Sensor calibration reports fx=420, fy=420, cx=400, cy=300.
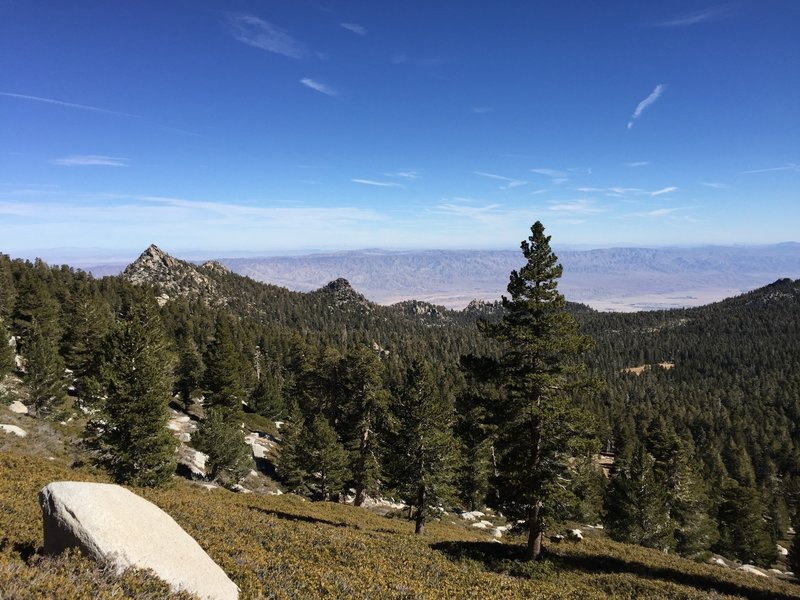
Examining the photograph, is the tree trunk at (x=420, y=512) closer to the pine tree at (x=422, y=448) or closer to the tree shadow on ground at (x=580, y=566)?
the pine tree at (x=422, y=448)

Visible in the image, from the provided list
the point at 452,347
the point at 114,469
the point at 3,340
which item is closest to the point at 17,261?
the point at 3,340

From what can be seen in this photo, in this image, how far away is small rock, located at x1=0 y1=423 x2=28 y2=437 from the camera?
27566 mm

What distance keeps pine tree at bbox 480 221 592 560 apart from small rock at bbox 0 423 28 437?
1220 inches

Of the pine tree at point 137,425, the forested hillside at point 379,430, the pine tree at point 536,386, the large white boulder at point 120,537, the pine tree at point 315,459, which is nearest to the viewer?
the large white boulder at point 120,537

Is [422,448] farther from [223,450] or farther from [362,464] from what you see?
[223,450]

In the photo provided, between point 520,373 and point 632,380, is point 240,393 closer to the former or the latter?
point 520,373

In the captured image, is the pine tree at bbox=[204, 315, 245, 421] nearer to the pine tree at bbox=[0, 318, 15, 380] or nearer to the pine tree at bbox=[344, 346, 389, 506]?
the pine tree at bbox=[344, 346, 389, 506]

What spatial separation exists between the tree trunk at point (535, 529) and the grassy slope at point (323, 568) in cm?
83

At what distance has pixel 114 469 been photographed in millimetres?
24688

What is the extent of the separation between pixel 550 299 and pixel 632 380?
178 metres

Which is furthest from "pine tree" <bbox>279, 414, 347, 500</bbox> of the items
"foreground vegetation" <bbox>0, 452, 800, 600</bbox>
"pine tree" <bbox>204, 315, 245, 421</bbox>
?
"foreground vegetation" <bbox>0, 452, 800, 600</bbox>

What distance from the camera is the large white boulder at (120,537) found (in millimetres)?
8062

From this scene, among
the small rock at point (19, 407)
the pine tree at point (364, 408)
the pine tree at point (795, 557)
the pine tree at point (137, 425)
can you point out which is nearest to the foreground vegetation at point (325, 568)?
the pine tree at point (137, 425)

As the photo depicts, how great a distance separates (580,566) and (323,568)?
57.0 feet
